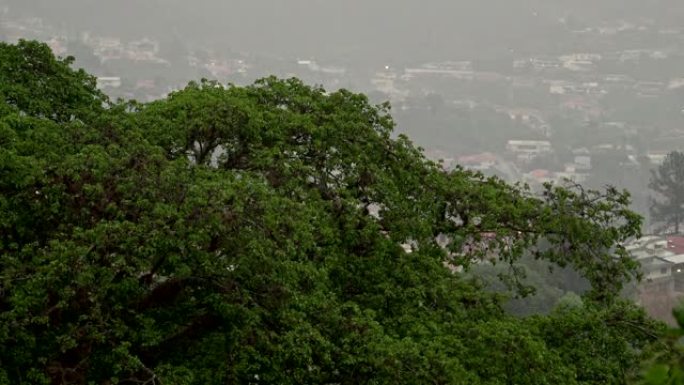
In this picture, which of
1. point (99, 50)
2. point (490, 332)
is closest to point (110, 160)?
point (490, 332)

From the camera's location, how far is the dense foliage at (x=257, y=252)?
22.1 feet

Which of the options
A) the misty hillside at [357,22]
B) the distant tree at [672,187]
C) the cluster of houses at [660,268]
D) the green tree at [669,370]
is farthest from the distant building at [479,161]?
the green tree at [669,370]

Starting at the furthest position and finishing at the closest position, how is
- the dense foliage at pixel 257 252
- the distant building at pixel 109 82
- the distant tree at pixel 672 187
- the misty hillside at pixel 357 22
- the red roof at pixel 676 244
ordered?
the misty hillside at pixel 357 22 → the distant building at pixel 109 82 → the distant tree at pixel 672 187 → the red roof at pixel 676 244 → the dense foliage at pixel 257 252

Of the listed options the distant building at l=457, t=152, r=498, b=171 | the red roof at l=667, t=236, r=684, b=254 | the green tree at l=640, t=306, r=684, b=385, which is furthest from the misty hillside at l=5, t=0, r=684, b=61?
the green tree at l=640, t=306, r=684, b=385

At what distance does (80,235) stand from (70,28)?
278 feet

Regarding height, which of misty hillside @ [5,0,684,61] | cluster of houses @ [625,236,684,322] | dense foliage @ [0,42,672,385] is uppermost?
misty hillside @ [5,0,684,61]

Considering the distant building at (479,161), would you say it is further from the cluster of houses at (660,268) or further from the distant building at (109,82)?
the cluster of houses at (660,268)

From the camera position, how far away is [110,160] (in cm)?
745

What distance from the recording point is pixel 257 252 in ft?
22.1

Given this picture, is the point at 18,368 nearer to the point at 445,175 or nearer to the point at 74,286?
the point at 74,286

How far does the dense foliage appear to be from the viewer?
22.1 ft

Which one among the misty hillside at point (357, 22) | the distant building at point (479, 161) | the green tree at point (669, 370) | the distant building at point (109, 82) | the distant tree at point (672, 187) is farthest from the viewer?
the misty hillside at point (357, 22)

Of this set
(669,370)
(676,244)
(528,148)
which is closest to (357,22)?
(528,148)

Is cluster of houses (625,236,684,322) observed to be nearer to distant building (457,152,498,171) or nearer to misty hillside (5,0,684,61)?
distant building (457,152,498,171)
